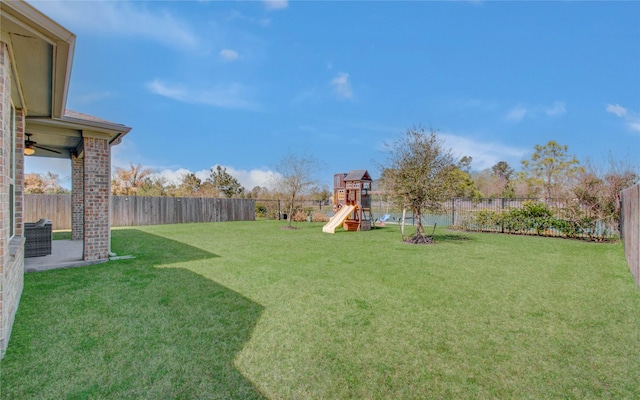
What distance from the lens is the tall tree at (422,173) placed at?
1002cm

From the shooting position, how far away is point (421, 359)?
2.54 metres

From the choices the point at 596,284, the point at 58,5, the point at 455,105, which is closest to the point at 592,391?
the point at 596,284

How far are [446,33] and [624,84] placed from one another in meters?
8.79

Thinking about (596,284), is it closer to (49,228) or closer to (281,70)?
(49,228)

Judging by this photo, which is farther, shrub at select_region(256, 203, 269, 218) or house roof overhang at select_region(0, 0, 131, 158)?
shrub at select_region(256, 203, 269, 218)

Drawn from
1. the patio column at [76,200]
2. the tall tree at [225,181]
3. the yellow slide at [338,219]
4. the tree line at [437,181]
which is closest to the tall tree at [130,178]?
the tall tree at [225,181]

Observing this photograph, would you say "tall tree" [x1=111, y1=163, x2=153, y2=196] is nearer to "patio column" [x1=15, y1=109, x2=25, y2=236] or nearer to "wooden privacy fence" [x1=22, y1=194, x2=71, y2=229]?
"wooden privacy fence" [x1=22, y1=194, x2=71, y2=229]

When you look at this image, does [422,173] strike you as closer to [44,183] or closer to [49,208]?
[49,208]

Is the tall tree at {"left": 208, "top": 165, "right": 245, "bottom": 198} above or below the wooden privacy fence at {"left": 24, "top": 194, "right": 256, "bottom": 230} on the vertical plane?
above

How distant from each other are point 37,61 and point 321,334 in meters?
3.98

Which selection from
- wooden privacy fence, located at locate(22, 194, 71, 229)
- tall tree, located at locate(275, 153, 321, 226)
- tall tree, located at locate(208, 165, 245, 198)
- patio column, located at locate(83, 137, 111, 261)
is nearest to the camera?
patio column, located at locate(83, 137, 111, 261)

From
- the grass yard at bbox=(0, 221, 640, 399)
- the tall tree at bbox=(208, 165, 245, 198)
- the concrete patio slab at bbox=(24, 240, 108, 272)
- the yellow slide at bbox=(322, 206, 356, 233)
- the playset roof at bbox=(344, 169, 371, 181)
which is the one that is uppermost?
the tall tree at bbox=(208, 165, 245, 198)

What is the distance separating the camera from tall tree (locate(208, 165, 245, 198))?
30.2 metres

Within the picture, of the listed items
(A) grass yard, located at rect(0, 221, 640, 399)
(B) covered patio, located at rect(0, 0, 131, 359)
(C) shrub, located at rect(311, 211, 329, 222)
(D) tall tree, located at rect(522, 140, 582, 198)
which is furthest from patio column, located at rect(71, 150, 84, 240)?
(D) tall tree, located at rect(522, 140, 582, 198)
